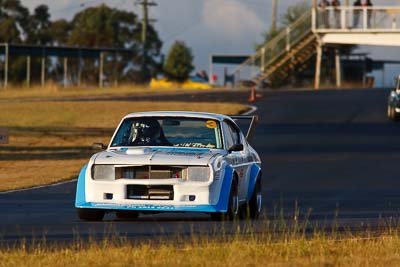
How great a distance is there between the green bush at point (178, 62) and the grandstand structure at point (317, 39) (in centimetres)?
2762

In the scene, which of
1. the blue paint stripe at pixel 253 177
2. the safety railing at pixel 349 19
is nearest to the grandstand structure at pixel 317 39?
the safety railing at pixel 349 19

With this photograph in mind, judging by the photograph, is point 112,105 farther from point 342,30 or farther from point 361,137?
point 342,30

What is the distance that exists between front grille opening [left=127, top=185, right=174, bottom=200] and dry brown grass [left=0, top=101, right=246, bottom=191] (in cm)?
895

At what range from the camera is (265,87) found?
81188 mm

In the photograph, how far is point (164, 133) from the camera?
18.4 metres

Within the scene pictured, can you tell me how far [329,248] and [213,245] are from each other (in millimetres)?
1128

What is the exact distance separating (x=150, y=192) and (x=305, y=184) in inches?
413

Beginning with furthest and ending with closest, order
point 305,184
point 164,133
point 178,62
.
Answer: point 178,62
point 305,184
point 164,133

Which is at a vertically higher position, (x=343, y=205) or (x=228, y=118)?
(x=228, y=118)

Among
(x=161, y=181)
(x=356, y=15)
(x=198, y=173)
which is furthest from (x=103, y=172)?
(x=356, y=15)

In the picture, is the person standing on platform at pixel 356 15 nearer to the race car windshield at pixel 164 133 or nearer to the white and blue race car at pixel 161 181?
the race car windshield at pixel 164 133

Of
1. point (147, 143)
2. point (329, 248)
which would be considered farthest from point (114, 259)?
point (147, 143)

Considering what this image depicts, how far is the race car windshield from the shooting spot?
17.9 meters

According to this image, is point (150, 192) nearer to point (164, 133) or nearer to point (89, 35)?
point (164, 133)
